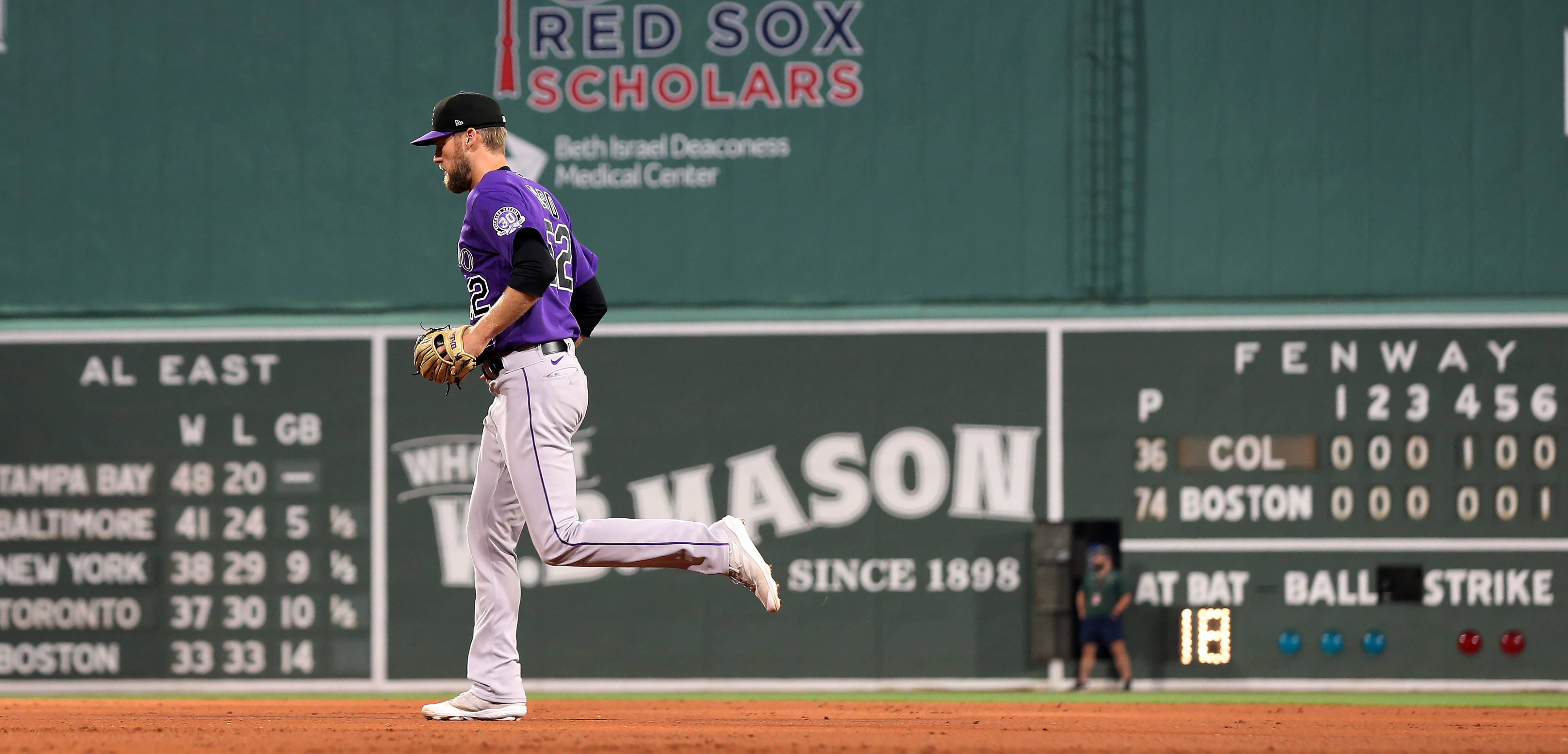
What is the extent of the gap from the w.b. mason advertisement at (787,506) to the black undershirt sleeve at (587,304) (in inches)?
180

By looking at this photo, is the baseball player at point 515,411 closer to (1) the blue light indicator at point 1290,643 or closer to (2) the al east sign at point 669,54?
(2) the al east sign at point 669,54

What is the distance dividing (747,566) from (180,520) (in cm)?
619

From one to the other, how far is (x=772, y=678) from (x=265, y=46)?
5.07 meters

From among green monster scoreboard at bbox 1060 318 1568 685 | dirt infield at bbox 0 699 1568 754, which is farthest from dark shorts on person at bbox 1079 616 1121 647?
dirt infield at bbox 0 699 1568 754

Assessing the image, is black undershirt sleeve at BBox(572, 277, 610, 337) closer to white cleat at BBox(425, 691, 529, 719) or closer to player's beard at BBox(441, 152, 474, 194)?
player's beard at BBox(441, 152, 474, 194)

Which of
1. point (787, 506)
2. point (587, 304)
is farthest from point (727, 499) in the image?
point (587, 304)

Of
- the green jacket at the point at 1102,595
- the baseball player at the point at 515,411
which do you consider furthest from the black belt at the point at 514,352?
the green jacket at the point at 1102,595

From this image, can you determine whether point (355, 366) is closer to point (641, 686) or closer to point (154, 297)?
point (154, 297)

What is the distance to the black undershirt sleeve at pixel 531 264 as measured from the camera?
488cm

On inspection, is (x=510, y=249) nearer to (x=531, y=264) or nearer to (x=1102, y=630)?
(x=531, y=264)

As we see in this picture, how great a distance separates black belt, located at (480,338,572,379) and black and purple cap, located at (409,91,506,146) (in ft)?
2.37

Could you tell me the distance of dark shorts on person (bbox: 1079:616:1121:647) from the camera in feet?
32.1

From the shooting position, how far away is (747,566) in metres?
5.07

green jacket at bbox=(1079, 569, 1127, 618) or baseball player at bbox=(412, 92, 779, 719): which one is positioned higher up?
baseball player at bbox=(412, 92, 779, 719)
